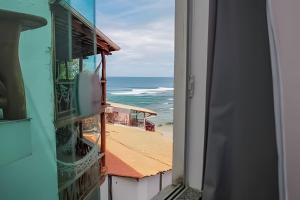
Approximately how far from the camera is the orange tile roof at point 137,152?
3.54 m

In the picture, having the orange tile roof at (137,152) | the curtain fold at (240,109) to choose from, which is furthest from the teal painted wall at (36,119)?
the orange tile roof at (137,152)

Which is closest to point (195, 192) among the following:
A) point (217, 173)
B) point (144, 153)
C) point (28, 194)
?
point (217, 173)

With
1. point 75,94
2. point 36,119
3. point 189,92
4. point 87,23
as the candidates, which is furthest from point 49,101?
point 189,92

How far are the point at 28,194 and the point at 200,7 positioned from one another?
857 millimetres

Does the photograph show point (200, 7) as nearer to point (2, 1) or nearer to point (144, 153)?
point (2, 1)

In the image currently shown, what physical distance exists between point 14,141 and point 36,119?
8 cm

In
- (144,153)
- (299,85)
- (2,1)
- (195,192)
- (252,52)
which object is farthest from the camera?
(144,153)

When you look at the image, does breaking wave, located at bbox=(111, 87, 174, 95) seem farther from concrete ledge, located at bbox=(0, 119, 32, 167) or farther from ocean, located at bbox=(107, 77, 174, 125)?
concrete ledge, located at bbox=(0, 119, 32, 167)

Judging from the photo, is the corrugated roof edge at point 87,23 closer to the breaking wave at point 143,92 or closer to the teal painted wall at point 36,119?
the teal painted wall at point 36,119

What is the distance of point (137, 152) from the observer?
4074 mm

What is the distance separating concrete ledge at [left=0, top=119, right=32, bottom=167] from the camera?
0.53 metres

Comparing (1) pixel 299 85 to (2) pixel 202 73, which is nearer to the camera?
(2) pixel 202 73

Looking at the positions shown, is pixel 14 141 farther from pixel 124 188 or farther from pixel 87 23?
pixel 124 188

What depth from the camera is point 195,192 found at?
111 centimetres
